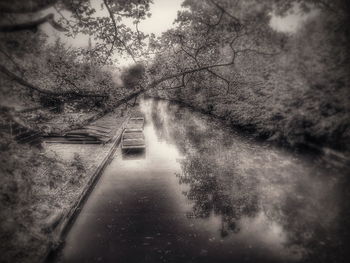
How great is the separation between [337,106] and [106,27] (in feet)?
30.1

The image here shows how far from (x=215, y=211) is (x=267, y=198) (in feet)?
7.83

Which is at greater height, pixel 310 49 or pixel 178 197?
pixel 310 49

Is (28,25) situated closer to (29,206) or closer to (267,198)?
(29,206)

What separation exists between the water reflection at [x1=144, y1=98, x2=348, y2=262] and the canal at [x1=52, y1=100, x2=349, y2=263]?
0.03m

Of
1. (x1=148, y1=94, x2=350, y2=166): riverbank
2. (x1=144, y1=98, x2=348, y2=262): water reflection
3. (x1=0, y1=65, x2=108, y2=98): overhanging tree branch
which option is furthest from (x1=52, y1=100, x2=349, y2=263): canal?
(x1=0, y1=65, x2=108, y2=98): overhanging tree branch

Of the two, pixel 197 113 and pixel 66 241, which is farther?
pixel 197 113

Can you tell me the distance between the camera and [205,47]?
23.8 feet

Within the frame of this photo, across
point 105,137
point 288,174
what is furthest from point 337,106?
point 105,137

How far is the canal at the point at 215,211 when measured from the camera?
21.7 feet

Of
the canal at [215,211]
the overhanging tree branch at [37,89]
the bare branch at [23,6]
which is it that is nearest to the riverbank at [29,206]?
the canal at [215,211]

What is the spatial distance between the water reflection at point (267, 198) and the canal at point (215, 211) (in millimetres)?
33

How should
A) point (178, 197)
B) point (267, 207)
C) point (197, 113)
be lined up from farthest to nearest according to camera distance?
point (197, 113), point (178, 197), point (267, 207)

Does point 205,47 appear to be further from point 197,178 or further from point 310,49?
point 197,178

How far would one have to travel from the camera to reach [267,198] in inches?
360
